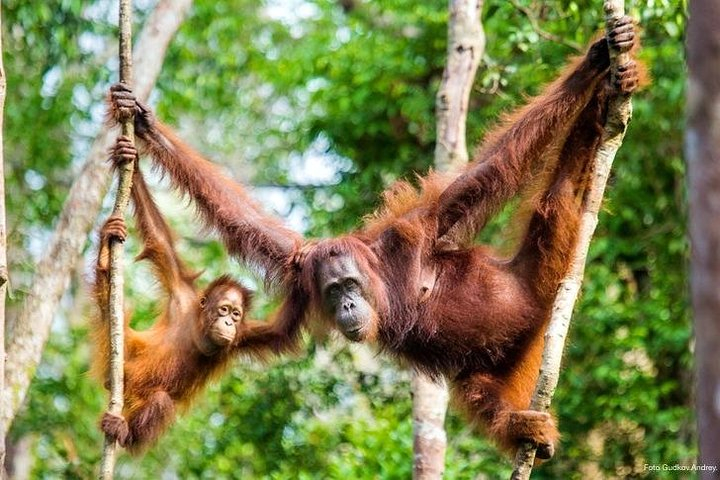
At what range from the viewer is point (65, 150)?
10.1 metres

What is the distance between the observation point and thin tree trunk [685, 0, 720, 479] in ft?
4.73

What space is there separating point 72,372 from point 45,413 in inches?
31.6

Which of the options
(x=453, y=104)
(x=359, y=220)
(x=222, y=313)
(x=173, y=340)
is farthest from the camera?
(x=359, y=220)

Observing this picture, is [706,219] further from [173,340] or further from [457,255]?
[173,340]

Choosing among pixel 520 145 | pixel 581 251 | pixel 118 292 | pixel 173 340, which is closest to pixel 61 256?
pixel 173 340

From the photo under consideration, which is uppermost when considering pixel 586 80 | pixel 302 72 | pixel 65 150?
pixel 586 80

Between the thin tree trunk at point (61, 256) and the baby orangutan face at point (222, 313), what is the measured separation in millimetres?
1133

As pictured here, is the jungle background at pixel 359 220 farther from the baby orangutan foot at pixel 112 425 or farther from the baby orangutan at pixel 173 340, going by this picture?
the baby orangutan foot at pixel 112 425

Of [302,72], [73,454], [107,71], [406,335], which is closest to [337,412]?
[73,454]

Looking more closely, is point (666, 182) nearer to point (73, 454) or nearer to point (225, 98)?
point (225, 98)

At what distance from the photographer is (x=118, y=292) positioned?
4312 mm

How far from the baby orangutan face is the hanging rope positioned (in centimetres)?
127

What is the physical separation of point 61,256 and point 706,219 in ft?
18.8

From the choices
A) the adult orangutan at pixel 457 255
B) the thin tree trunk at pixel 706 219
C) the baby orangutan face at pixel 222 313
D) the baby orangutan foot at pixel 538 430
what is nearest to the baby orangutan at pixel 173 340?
the baby orangutan face at pixel 222 313
